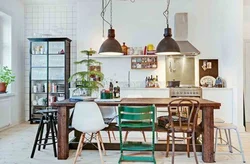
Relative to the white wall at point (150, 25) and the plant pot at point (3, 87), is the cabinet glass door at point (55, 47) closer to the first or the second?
the white wall at point (150, 25)

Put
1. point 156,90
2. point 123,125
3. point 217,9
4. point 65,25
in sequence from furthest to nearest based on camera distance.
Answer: point 65,25 < point 217,9 < point 156,90 < point 123,125

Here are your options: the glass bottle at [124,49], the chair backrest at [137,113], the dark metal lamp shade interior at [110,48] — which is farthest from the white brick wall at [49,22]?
the chair backrest at [137,113]

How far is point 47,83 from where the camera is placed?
282 inches

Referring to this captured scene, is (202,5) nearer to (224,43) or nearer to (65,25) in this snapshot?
(224,43)

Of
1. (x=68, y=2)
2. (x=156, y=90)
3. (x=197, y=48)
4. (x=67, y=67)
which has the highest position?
(x=68, y=2)

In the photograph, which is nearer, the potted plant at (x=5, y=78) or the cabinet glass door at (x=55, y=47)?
the potted plant at (x=5, y=78)

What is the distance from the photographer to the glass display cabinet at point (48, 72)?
718 cm

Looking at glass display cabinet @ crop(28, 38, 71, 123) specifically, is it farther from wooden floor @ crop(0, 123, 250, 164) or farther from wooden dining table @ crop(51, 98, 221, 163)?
wooden dining table @ crop(51, 98, 221, 163)

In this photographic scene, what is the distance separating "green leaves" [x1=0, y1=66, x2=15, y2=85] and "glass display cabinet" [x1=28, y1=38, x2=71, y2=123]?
877 mm

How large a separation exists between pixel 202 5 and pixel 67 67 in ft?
13.0

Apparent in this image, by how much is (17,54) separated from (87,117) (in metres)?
4.16

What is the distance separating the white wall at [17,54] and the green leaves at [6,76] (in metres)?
0.37

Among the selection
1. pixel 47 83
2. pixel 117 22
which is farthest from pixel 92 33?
pixel 47 83

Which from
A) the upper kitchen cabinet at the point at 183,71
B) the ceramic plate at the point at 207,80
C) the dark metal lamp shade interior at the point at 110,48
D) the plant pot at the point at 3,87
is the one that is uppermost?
the dark metal lamp shade interior at the point at 110,48
